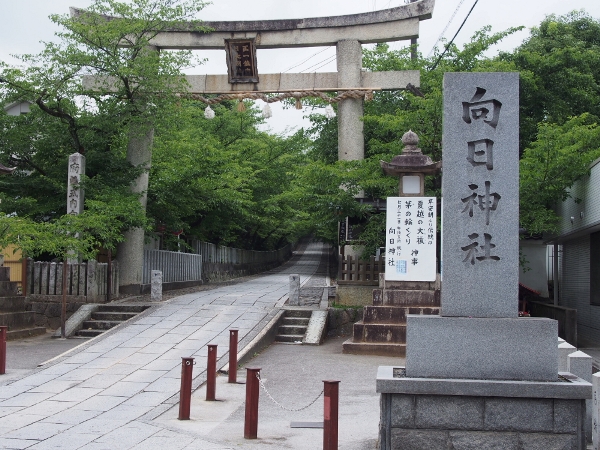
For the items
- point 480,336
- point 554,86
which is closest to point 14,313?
point 480,336

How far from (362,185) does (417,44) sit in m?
12.7

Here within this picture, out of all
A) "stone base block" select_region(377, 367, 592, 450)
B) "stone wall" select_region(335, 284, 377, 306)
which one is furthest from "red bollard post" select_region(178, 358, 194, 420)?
"stone wall" select_region(335, 284, 377, 306)

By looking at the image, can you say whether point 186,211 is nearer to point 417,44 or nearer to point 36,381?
point 417,44

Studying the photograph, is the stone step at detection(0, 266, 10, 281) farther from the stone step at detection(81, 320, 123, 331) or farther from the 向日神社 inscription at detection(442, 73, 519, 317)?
the 向日神社 inscription at detection(442, 73, 519, 317)

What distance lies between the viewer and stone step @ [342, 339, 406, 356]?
16406 millimetres

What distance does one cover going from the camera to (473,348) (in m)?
7.35

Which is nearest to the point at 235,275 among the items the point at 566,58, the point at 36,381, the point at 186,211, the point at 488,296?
the point at 186,211

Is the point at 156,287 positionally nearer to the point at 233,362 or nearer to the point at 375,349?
the point at 375,349

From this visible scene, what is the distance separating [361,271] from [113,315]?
7.21 meters

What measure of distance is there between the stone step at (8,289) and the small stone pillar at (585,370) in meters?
15.1

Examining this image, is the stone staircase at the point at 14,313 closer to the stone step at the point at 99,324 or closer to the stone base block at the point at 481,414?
the stone step at the point at 99,324

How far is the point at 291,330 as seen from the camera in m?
18.7

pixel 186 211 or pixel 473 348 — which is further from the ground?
pixel 186 211

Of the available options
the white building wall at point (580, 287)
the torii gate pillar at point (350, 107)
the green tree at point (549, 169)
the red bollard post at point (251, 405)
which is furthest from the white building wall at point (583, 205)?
the red bollard post at point (251, 405)
